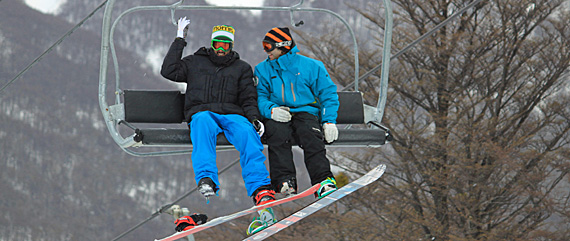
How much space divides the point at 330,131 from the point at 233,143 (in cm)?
60

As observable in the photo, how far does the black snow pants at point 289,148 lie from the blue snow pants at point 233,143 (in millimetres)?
115

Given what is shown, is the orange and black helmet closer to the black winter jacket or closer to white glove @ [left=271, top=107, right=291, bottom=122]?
the black winter jacket

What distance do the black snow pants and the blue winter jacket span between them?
123mm

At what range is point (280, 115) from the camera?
4250 mm

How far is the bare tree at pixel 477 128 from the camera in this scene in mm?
12109

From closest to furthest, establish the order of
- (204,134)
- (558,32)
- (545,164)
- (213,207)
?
(204,134) < (545,164) < (558,32) < (213,207)

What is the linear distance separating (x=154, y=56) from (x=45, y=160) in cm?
1511

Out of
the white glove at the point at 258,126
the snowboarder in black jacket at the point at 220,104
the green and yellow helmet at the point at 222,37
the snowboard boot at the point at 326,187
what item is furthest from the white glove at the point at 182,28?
the snowboard boot at the point at 326,187

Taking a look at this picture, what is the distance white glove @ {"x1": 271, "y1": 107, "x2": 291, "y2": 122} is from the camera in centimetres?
425

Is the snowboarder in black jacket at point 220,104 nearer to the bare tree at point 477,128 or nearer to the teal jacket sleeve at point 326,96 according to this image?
the teal jacket sleeve at point 326,96

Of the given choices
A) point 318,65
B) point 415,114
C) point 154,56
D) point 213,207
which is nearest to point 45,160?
point 154,56

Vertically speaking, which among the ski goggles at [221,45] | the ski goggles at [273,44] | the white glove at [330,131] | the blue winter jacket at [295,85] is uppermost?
the ski goggles at [221,45]

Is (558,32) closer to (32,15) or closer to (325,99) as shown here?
(325,99)

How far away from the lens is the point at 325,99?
4453 mm
